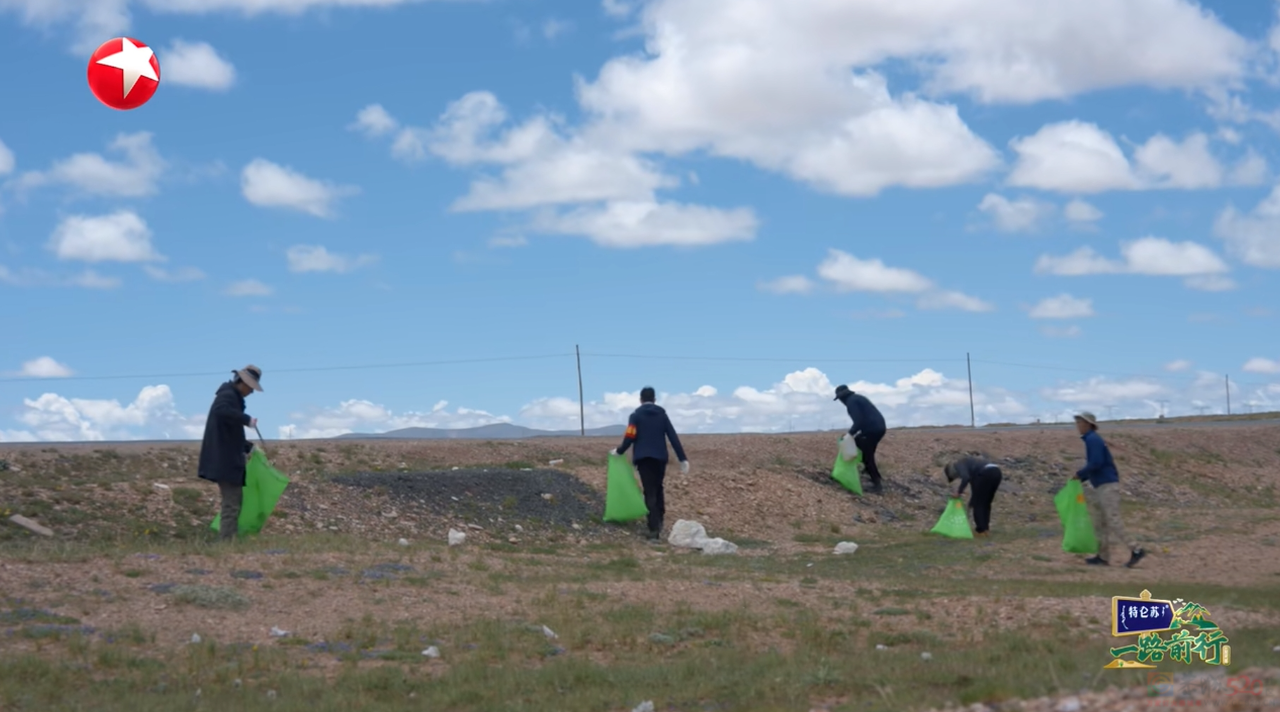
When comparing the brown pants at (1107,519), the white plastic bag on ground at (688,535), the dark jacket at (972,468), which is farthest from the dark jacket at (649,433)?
the brown pants at (1107,519)

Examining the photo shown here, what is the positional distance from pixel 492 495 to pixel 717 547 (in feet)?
11.5

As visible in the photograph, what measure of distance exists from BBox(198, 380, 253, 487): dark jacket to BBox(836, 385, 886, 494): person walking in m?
11.1

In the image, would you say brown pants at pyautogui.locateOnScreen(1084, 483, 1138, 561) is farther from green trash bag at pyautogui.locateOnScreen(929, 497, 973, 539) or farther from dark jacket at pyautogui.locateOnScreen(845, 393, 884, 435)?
dark jacket at pyautogui.locateOnScreen(845, 393, 884, 435)

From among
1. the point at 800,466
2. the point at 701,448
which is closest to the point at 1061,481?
the point at 800,466

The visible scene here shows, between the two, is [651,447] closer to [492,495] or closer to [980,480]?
[492,495]

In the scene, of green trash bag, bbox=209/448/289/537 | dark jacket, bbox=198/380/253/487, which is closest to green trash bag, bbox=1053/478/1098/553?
green trash bag, bbox=209/448/289/537

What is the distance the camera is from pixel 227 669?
8.26m

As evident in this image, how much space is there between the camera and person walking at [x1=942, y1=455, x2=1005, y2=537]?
16344mm

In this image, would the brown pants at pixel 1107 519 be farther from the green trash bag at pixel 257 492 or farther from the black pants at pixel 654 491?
the green trash bag at pixel 257 492

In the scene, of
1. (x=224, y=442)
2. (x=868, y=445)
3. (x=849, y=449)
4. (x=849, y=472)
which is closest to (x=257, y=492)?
(x=224, y=442)

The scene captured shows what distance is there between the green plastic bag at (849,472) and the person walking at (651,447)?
5418mm

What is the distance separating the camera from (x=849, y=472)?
69.9 feet

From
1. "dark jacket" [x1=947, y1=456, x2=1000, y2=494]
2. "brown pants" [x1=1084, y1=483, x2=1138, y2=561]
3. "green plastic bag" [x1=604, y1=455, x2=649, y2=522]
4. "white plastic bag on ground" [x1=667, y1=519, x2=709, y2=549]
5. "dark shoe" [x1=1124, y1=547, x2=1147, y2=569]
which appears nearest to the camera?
"dark shoe" [x1=1124, y1=547, x2=1147, y2=569]

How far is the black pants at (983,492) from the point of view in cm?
1634
